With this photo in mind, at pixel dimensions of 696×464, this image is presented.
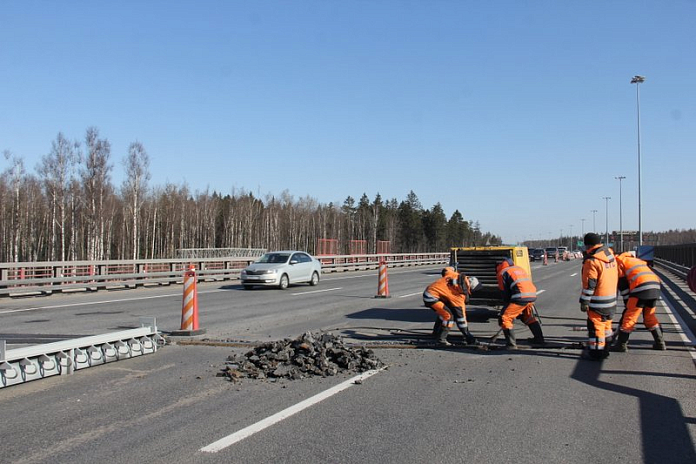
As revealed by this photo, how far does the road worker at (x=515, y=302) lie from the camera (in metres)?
9.05

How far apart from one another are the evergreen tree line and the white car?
352 inches

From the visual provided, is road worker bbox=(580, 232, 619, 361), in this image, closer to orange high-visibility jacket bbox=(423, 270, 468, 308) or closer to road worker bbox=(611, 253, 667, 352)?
road worker bbox=(611, 253, 667, 352)

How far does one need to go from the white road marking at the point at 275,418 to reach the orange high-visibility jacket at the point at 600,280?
3596mm

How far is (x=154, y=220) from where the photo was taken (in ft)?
225

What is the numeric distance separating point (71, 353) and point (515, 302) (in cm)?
676

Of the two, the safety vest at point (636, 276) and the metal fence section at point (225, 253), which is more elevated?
the safety vest at point (636, 276)

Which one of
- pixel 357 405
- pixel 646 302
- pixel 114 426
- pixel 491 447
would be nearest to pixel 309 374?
pixel 357 405

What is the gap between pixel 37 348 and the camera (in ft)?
23.1

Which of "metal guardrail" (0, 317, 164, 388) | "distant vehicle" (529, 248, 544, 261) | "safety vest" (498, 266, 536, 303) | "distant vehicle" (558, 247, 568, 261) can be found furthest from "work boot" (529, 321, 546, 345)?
"distant vehicle" (558, 247, 568, 261)

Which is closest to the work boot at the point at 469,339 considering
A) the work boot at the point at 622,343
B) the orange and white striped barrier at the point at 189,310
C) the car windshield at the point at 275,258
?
the work boot at the point at 622,343

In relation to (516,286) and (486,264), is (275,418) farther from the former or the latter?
(486,264)

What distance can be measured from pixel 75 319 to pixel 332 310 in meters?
6.38

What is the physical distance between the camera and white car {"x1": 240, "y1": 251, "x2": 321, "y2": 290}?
880 inches

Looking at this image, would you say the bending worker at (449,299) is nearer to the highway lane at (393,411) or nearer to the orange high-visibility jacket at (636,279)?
the highway lane at (393,411)
